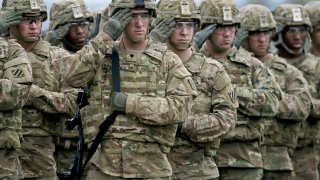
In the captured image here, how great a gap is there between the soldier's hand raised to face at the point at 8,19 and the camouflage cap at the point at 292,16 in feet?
20.7

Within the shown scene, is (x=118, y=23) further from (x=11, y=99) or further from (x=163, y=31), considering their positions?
(x=11, y=99)

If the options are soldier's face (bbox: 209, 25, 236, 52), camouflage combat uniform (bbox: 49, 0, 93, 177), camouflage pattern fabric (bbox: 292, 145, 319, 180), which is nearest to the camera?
soldier's face (bbox: 209, 25, 236, 52)

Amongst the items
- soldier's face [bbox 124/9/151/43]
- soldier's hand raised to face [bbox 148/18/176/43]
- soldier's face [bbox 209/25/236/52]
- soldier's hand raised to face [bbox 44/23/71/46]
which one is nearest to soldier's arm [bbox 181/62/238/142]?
soldier's hand raised to face [bbox 148/18/176/43]

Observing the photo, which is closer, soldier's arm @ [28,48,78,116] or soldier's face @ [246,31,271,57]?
soldier's arm @ [28,48,78,116]

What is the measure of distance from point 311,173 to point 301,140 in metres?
0.53

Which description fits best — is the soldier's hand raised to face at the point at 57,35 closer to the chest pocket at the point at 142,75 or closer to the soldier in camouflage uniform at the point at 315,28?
the chest pocket at the point at 142,75

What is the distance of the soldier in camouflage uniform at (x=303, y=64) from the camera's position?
58.9ft

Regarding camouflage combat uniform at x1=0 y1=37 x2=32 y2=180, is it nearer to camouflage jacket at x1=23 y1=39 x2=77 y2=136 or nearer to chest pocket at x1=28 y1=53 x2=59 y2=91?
camouflage jacket at x1=23 y1=39 x2=77 y2=136

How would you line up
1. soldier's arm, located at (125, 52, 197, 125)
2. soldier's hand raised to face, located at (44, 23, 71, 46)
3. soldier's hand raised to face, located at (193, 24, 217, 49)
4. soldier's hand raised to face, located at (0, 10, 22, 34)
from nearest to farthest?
→ soldier's arm, located at (125, 52, 197, 125), soldier's hand raised to face, located at (0, 10, 22, 34), soldier's hand raised to face, located at (193, 24, 217, 49), soldier's hand raised to face, located at (44, 23, 71, 46)

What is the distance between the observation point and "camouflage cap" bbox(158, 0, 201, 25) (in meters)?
13.5

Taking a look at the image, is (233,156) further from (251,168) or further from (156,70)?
(156,70)

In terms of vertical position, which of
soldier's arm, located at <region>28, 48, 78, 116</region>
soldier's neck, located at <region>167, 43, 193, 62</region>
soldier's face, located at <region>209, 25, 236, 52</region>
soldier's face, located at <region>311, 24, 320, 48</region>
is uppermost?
soldier's neck, located at <region>167, 43, 193, 62</region>

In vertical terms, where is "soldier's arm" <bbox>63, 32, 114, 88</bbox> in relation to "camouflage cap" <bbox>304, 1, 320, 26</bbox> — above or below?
above

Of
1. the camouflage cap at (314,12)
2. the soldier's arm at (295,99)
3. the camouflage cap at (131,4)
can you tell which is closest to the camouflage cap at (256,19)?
the soldier's arm at (295,99)
